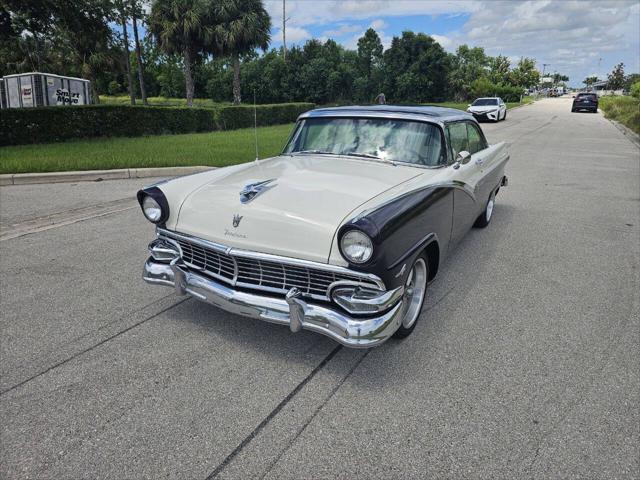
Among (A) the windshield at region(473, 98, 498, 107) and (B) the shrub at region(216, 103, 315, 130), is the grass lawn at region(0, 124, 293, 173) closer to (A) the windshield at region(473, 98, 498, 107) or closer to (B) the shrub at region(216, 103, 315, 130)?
(B) the shrub at region(216, 103, 315, 130)

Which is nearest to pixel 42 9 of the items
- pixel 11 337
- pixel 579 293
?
pixel 11 337

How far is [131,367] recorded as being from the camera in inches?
114

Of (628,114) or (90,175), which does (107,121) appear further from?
(628,114)

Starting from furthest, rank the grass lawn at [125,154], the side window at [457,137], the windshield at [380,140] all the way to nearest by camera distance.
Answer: the grass lawn at [125,154]
the side window at [457,137]
the windshield at [380,140]

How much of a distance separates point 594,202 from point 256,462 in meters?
7.23

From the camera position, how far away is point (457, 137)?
440 centimetres

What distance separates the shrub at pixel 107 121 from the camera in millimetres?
13156

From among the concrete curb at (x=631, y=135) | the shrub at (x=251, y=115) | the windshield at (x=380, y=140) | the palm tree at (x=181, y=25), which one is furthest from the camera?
the palm tree at (x=181, y=25)

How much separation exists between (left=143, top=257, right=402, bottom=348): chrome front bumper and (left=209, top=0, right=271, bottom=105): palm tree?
3200cm

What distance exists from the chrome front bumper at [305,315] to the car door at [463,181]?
1.51 meters

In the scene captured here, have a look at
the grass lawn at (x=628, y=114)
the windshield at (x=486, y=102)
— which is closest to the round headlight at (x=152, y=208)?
the grass lawn at (x=628, y=114)

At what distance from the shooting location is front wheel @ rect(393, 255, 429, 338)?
3.15m

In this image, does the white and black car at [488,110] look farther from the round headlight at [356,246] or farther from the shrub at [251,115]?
the round headlight at [356,246]

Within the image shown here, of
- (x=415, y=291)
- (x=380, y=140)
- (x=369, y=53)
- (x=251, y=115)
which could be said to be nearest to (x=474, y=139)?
(x=380, y=140)
